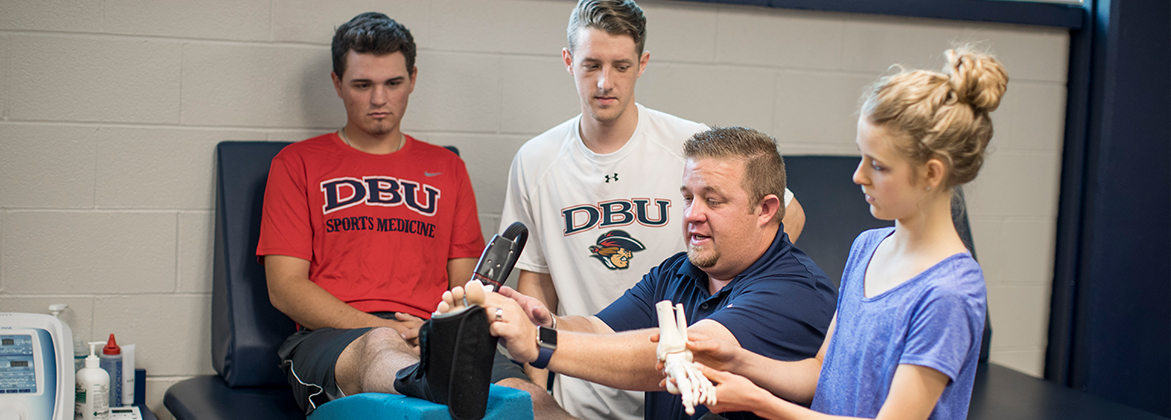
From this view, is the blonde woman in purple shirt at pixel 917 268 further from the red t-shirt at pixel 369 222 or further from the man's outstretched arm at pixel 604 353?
the red t-shirt at pixel 369 222

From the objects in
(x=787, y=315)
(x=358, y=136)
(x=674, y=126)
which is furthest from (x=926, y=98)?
(x=358, y=136)

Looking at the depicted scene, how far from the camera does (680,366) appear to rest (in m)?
1.08

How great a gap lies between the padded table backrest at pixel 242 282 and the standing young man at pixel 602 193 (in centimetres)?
70

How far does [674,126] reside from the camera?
2.18m

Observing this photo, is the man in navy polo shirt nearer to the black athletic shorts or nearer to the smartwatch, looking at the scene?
the smartwatch

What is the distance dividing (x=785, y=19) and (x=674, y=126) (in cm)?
77

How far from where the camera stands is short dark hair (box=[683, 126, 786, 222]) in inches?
57.9

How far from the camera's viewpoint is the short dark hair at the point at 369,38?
2111 millimetres

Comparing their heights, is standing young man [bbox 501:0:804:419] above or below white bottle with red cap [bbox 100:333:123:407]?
above

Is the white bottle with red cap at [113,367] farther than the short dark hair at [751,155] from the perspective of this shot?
Yes

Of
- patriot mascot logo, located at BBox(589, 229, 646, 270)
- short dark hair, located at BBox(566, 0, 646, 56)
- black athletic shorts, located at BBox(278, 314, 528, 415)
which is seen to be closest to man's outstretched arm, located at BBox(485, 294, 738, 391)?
black athletic shorts, located at BBox(278, 314, 528, 415)

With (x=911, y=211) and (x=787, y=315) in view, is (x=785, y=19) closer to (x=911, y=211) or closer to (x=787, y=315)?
(x=787, y=315)

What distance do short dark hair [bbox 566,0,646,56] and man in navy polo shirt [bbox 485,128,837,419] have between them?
0.56 meters

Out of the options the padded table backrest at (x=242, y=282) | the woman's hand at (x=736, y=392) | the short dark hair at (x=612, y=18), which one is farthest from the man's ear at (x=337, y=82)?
the woman's hand at (x=736, y=392)
